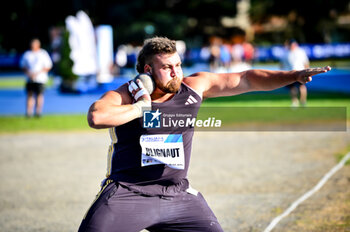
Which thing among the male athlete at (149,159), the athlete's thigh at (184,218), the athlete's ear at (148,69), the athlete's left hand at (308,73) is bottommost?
the athlete's thigh at (184,218)

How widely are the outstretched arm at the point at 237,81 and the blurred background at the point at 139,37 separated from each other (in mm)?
12008

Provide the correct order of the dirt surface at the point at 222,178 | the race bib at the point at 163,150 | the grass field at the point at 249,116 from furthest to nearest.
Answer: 1. the grass field at the point at 249,116
2. the dirt surface at the point at 222,178
3. the race bib at the point at 163,150

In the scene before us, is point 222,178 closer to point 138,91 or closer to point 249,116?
point 138,91

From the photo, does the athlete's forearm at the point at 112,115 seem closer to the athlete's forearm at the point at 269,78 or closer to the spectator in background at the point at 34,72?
the athlete's forearm at the point at 269,78

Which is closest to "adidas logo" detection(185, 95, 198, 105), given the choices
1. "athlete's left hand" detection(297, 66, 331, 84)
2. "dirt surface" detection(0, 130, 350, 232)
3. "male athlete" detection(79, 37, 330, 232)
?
"male athlete" detection(79, 37, 330, 232)

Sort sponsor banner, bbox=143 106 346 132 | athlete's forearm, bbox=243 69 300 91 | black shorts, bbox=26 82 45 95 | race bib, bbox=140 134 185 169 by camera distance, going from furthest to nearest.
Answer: black shorts, bbox=26 82 45 95 → sponsor banner, bbox=143 106 346 132 → athlete's forearm, bbox=243 69 300 91 → race bib, bbox=140 134 185 169

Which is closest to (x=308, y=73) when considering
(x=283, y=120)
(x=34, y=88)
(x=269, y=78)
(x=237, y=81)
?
(x=269, y=78)

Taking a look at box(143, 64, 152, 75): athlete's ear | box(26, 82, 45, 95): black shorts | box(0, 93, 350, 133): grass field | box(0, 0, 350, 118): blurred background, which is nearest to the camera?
box(143, 64, 152, 75): athlete's ear

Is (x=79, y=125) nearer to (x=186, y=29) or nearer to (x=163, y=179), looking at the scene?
(x=163, y=179)

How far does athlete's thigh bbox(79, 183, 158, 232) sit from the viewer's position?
3080 millimetres

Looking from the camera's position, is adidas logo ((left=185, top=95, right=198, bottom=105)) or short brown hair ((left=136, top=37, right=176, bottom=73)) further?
adidas logo ((left=185, top=95, right=198, bottom=105))

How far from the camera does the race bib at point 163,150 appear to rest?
3322mm

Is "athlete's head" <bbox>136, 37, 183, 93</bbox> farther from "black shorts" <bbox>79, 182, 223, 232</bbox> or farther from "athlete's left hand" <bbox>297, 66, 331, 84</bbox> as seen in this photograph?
"athlete's left hand" <bbox>297, 66, 331, 84</bbox>

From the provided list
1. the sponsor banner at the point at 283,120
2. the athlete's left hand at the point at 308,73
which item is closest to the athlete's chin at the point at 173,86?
the athlete's left hand at the point at 308,73
